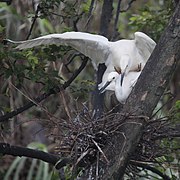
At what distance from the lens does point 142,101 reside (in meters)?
2.52

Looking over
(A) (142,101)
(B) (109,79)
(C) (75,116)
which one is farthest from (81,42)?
(A) (142,101)

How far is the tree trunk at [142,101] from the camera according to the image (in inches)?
98.0

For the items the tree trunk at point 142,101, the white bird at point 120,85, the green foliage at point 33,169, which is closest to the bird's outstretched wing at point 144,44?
the white bird at point 120,85

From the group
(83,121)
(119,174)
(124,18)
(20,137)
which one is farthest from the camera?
(124,18)

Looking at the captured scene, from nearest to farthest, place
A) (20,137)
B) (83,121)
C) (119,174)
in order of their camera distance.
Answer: (119,174)
(83,121)
(20,137)

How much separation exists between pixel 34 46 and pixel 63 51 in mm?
160

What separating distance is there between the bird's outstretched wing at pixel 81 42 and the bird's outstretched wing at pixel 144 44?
0.17 m

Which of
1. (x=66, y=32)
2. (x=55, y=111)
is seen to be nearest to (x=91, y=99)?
(x=66, y=32)

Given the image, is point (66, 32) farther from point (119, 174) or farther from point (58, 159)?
point (119, 174)

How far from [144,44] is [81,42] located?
0.36m

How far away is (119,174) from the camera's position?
2494 mm

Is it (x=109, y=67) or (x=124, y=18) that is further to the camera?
(x=124, y=18)

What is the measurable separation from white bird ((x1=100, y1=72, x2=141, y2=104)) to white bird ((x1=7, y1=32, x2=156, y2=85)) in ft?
0.12

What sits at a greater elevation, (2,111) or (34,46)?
(34,46)
